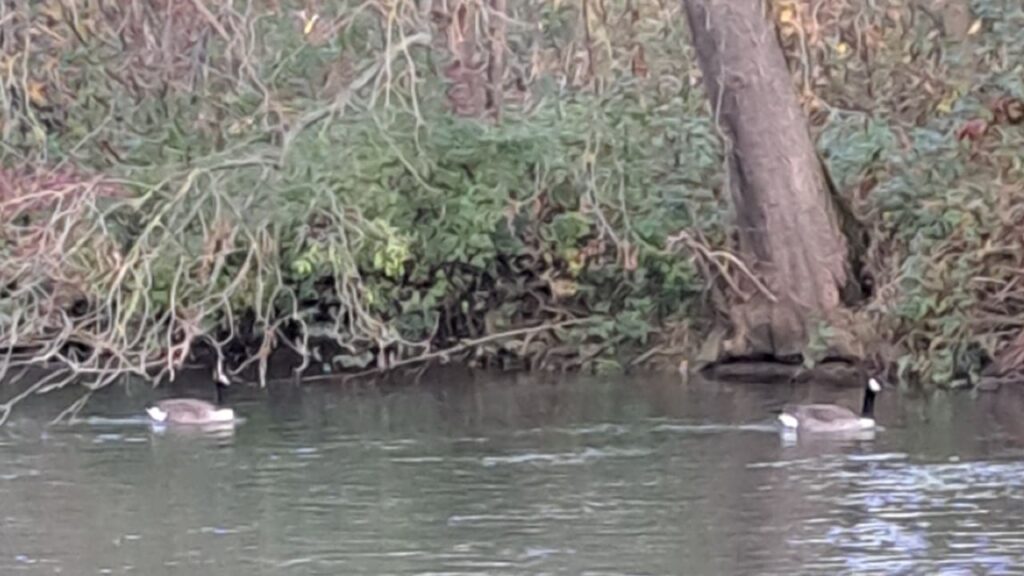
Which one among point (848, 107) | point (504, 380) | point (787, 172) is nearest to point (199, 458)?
point (504, 380)

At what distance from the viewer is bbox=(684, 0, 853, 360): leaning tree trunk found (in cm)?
2069

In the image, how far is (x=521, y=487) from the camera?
51.3 feet

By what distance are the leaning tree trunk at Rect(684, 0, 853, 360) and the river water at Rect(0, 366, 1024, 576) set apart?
0.73 m

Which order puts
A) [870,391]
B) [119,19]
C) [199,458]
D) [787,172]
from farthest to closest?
[119,19] < [787,172] < [870,391] < [199,458]

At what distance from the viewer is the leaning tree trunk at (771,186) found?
20.7 metres

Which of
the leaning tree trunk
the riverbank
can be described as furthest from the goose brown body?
the leaning tree trunk

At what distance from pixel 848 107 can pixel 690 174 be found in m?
1.72

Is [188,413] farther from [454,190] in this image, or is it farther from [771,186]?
[771,186]

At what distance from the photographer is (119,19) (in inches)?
880

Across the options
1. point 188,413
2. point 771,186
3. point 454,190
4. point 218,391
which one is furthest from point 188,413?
point 771,186

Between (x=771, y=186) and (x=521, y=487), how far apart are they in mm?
6028

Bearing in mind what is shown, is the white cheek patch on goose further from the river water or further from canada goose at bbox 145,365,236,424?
the river water

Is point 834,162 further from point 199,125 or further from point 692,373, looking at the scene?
point 199,125

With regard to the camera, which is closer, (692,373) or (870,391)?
(870,391)
